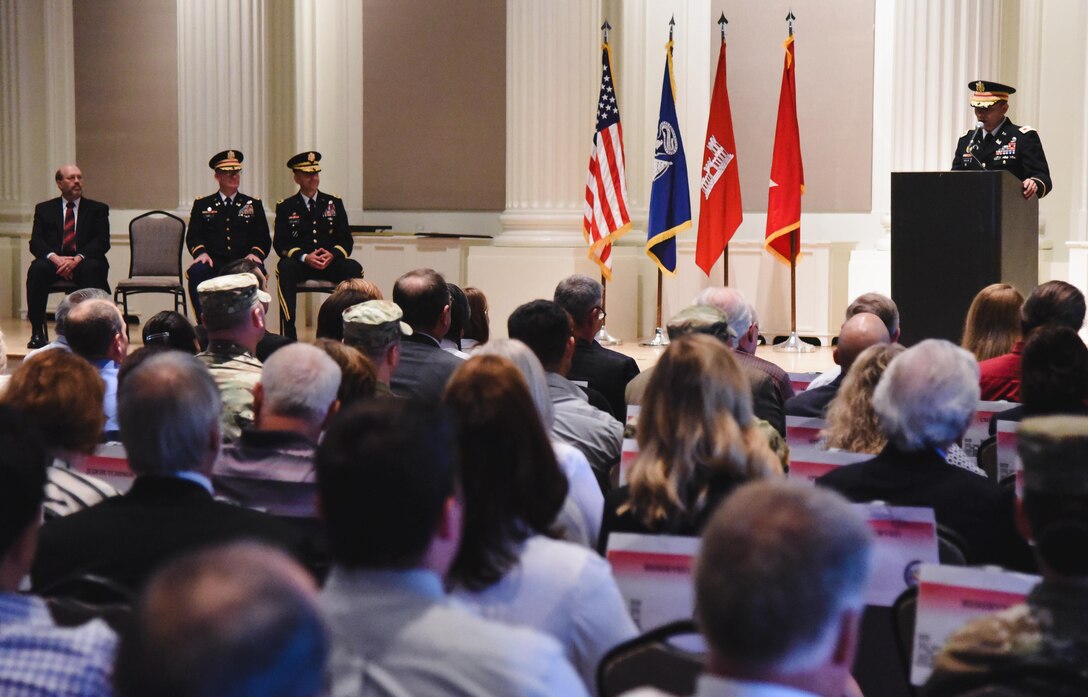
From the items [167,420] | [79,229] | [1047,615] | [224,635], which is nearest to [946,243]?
[167,420]

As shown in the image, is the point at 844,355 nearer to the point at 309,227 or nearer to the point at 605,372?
the point at 605,372

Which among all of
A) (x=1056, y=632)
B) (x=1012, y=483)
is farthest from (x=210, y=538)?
(x=1012, y=483)

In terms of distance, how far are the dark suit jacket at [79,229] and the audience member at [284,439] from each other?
662cm

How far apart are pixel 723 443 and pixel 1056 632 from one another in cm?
81

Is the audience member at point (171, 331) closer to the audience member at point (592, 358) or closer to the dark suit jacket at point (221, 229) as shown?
the audience member at point (592, 358)

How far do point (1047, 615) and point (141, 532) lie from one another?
4.58ft

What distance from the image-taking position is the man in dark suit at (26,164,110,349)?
9305 millimetres

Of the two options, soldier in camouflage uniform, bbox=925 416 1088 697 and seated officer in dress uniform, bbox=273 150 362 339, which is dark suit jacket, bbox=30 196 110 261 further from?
soldier in camouflage uniform, bbox=925 416 1088 697

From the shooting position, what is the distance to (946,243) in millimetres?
6945

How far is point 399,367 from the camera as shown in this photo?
4.50 m

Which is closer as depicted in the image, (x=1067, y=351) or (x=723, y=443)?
(x=723, y=443)

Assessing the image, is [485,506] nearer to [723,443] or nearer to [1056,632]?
[723,443]

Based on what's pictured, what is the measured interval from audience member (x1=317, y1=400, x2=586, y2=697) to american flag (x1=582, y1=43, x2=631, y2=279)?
25.8 ft

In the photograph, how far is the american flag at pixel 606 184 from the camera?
9.50 m
